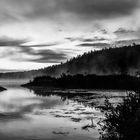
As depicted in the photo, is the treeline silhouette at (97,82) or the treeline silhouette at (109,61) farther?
the treeline silhouette at (109,61)

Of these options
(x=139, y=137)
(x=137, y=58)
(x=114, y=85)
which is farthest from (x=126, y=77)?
(x=137, y=58)

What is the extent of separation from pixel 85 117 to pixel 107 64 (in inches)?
5075

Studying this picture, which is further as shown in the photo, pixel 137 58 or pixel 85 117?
pixel 137 58

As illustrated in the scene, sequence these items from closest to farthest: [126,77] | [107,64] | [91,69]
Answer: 1. [126,77]
2. [107,64]
3. [91,69]

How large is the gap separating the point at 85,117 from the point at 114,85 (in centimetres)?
4258

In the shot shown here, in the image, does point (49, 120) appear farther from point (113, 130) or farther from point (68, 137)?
point (113, 130)

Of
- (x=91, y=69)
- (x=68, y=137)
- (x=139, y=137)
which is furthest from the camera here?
(x=91, y=69)

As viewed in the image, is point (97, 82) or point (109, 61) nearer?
point (97, 82)

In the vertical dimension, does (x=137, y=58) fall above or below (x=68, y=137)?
above

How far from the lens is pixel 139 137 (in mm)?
9555

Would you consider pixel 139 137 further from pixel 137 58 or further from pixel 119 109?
pixel 137 58

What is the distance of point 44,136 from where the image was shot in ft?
47.8

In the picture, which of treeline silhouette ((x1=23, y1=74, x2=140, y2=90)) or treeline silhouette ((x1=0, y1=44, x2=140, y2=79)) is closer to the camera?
treeline silhouette ((x1=23, y1=74, x2=140, y2=90))

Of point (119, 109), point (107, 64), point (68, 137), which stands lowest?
point (68, 137)
